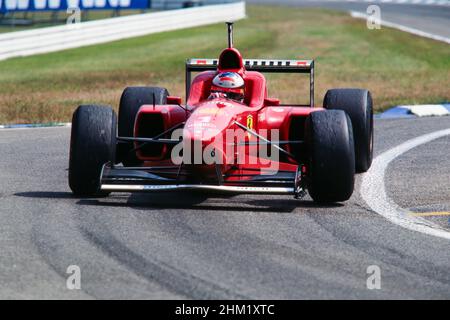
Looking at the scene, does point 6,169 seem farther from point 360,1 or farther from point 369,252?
point 360,1

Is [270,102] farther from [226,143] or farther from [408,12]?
[408,12]

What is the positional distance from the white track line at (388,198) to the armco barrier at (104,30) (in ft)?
55.6

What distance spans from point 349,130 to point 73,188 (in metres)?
2.73

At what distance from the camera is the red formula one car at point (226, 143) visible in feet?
33.6

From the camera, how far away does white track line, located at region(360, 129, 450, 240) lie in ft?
31.1

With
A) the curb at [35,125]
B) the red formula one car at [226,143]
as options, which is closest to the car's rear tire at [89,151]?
the red formula one car at [226,143]

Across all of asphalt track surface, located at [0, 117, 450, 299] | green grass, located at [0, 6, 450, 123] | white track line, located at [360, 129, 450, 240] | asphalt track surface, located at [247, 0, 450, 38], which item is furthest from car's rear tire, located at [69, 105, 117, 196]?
asphalt track surface, located at [247, 0, 450, 38]

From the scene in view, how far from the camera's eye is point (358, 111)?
12273mm

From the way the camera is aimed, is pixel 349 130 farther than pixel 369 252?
Yes

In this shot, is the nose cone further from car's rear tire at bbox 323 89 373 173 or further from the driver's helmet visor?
car's rear tire at bbox 323 89 373 173

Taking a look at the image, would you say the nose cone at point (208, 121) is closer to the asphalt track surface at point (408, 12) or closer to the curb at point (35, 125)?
the curb at point (35, 125)

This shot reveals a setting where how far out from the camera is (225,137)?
34.7 feet
